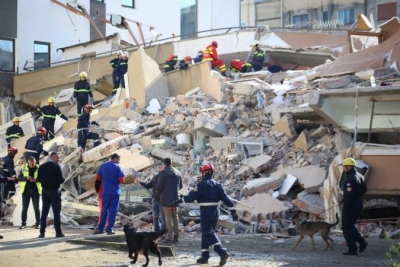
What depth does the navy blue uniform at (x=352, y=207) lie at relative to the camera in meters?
11.6

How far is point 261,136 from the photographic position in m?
18.2

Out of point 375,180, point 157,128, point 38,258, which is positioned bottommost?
point 38,258

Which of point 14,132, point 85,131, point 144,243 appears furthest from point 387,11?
point 144,243

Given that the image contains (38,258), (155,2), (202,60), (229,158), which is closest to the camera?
(38,258)

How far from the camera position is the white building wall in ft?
105

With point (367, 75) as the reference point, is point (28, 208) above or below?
below

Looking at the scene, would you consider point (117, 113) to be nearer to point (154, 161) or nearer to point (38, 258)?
point (154, 161)

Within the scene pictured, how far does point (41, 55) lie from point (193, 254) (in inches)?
907

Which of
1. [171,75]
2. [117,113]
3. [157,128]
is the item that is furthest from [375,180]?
[171,75]

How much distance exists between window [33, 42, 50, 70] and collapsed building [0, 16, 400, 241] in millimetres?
9040

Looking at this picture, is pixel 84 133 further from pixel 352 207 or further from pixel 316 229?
pixel 352 207

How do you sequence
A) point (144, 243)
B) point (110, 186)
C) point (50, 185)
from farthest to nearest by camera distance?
1. point (110, 186)
2. point (50, 185)
3. point (144, 243)

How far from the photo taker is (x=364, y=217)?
14953 mm

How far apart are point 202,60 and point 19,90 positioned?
31.5ft
